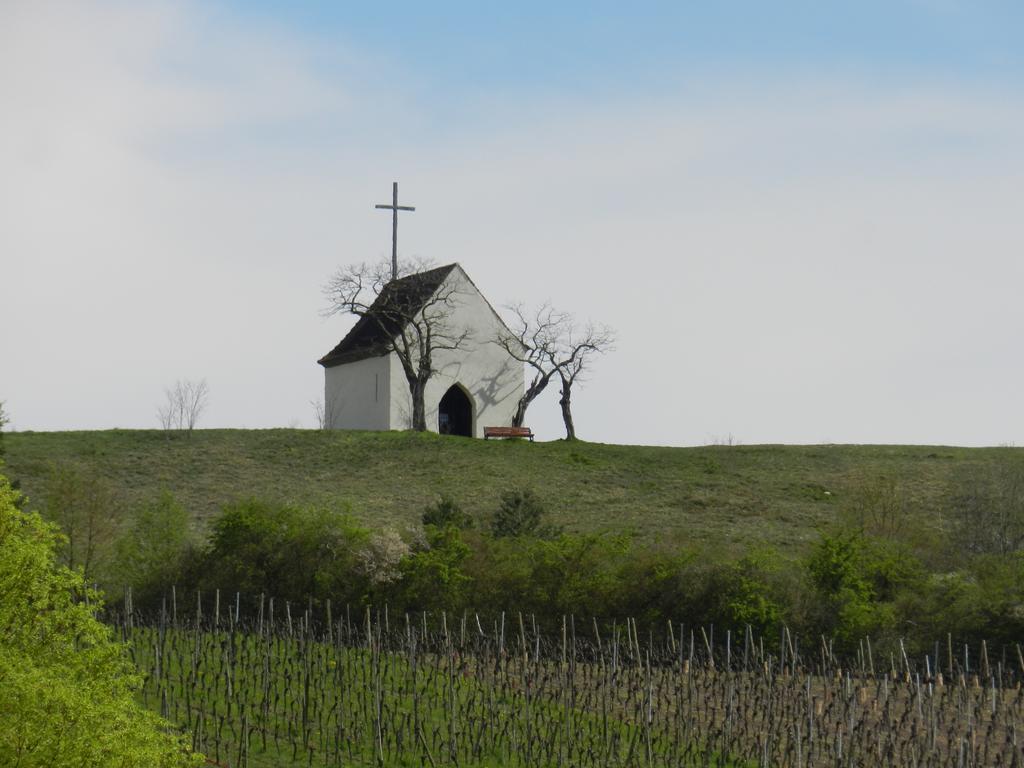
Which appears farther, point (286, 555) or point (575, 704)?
point (286, 555)

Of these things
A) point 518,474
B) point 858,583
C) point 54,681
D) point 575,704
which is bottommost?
point 575,704

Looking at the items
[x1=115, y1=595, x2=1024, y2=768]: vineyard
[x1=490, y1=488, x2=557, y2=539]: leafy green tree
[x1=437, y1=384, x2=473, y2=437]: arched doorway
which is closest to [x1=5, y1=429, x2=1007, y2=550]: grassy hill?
[x1=437, y1=384, x2=473, y2=437]: arched doorway

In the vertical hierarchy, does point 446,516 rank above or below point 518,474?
below

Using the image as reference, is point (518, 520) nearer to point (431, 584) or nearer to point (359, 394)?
point (431, 584)

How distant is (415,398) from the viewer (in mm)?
50094

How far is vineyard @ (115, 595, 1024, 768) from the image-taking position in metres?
17.4

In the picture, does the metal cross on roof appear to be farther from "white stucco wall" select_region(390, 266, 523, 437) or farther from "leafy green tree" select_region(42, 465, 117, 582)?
"leafy green tree" select_region(42, 465, 117, 582)

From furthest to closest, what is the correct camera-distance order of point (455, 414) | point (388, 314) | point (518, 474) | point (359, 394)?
point (455, 414)
point (359, 394)
point (388, 314)
point (518, 474)

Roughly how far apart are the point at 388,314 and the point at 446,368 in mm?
2965

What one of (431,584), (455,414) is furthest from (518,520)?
(455,414)

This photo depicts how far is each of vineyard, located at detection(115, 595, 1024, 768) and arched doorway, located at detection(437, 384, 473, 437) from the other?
26.8 meters

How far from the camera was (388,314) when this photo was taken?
49625mm

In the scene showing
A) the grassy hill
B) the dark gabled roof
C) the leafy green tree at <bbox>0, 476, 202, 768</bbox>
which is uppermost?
the dark gabled roof

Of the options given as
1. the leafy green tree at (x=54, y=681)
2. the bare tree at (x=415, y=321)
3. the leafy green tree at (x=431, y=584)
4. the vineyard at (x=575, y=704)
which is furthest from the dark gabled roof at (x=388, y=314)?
the leafy green tree at (x=54, y=681)
